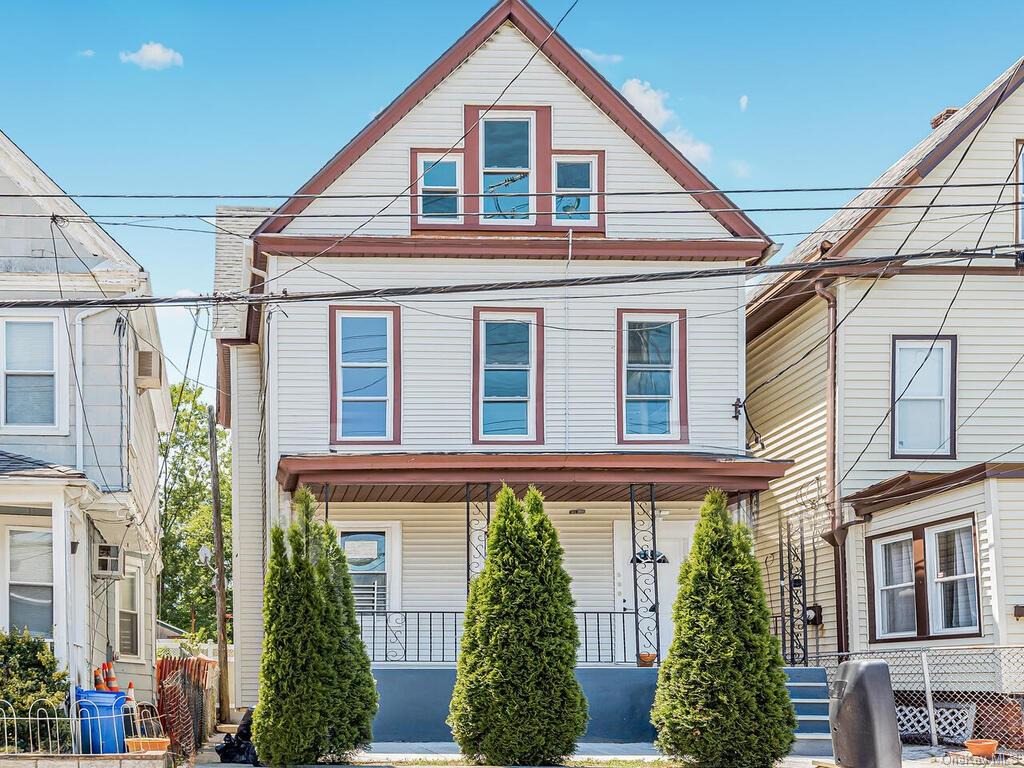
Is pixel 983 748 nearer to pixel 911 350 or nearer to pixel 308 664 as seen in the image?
pixel 911 350

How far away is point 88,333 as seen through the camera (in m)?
18.5

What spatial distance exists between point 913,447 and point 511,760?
937cm

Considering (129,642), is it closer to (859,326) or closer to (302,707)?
(302,707)

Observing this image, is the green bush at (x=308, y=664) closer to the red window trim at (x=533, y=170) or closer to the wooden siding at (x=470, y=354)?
the wooden siding at (x=470, y=354)

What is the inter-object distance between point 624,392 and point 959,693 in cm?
606

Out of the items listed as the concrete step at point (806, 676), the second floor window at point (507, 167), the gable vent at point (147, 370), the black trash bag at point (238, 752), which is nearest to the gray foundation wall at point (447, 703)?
the concrete step at point (806, 676)

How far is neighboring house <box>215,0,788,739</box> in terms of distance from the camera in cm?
1953

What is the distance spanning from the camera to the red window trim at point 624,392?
19.9 m

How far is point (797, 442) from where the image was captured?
22.4 m

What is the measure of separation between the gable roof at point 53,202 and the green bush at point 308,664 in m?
5.59

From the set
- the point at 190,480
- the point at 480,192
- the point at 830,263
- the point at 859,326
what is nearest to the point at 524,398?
the point at 480,192

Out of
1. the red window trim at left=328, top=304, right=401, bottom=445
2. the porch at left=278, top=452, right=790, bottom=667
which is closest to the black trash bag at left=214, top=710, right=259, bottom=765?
the porch at left=278, top=452, right=790, bottom=667

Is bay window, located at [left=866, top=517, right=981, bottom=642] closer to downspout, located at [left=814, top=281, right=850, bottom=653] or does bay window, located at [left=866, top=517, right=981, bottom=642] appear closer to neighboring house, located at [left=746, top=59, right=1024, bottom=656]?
neighboring house, located at [left=746, top=59, right=1024, bottom=656]

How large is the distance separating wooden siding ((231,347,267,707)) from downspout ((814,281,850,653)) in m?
8.90
